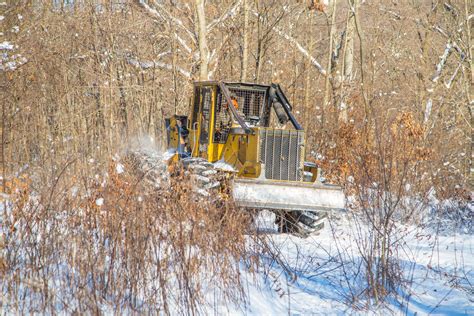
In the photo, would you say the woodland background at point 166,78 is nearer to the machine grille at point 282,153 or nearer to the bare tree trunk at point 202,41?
the bare tree trunk at point 202,41

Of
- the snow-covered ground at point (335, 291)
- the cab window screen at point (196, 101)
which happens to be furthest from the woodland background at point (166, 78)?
the snow-covered ground at point (335, 291)

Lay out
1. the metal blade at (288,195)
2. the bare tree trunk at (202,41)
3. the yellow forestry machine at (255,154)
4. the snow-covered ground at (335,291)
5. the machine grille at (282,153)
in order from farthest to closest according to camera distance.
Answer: the bare tree trunk at (202,41), the machine grille at (282,153), the yellow forestry machine at (255,154), the metal blade at (288,195), the snow-covered ground at (335,291)

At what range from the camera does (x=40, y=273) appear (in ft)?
18.7

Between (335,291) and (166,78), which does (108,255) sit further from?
(166,78)

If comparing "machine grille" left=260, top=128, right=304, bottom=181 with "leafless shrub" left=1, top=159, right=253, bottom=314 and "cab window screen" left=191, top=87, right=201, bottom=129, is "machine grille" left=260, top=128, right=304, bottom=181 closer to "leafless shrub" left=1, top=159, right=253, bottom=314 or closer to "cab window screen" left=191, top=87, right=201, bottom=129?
"cab window screen" left=191, top=87, right=201, bottom=129

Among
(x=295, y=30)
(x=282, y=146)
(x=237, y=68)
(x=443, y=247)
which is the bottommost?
(x=443, y=247)

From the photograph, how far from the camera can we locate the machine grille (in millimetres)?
10579

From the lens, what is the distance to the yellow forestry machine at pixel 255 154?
9.91 m

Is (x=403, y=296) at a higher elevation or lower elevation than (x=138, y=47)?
lower

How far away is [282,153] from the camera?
10.7 meters

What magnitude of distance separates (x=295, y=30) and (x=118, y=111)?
8078 millimetres

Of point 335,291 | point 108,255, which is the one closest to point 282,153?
point 335,291

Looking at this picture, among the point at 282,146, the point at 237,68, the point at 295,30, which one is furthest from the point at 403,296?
the point at 295,30

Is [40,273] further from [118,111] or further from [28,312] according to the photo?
[118,111]
